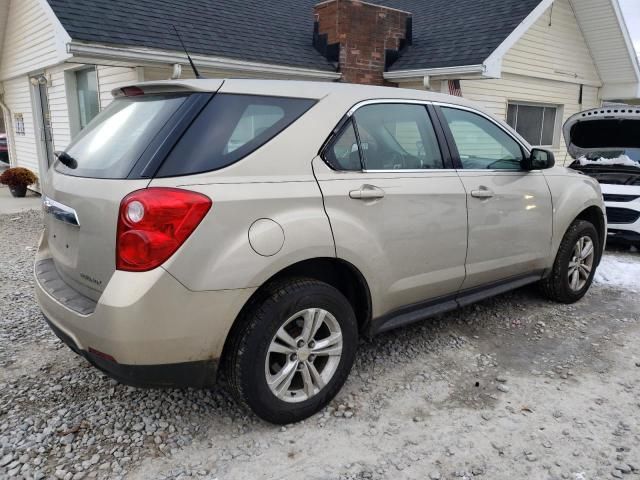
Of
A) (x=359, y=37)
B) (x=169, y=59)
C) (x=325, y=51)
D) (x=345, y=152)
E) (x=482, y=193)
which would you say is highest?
(x=359, y=37)

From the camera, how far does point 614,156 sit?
7.68 meters

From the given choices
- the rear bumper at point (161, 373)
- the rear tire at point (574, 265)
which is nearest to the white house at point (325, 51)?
the rear tire at point (574, 265)

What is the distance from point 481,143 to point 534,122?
901cm

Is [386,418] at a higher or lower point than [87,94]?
lower

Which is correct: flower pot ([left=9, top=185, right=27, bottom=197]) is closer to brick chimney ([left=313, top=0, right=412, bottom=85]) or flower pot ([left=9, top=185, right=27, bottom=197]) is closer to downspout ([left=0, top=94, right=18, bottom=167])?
downspout ([left=0, top=94, right=18, bottom=167])

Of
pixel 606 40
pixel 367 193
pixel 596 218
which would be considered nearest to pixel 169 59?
pixel 367 193

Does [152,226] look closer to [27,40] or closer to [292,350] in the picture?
[292,350]

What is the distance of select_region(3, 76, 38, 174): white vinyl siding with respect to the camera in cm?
1216

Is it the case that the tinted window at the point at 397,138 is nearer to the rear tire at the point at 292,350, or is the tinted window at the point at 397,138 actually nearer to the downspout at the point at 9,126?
the rear tire at the point at 292,350

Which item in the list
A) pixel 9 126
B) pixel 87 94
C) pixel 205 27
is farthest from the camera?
pixel 9 126

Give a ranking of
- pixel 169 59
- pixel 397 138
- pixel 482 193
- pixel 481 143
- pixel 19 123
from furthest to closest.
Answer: pixel 19 123, pixel 169 59, pixel 481 143, pixel 482 193, pixel 397 138

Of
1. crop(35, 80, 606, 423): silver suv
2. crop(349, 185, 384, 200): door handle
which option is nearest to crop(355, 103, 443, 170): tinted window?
crop(35, 80, 606, 423): silver suv

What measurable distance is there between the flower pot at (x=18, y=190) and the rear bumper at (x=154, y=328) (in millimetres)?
10538

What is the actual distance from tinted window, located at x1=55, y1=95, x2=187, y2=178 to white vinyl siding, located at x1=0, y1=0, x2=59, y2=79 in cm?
705
